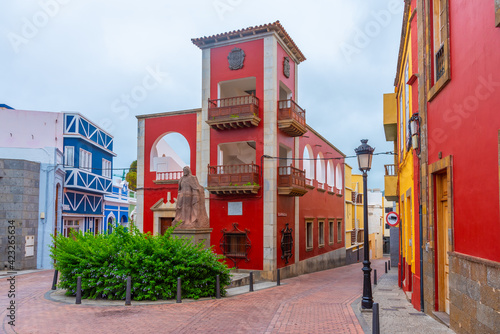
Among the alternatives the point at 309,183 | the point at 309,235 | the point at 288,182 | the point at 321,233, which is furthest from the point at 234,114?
the point at 321,233

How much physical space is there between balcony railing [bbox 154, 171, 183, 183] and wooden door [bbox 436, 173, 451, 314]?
14.6 metres

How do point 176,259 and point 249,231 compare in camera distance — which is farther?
point 249,231

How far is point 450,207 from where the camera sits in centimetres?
745

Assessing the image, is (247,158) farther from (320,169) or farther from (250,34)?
(320,169)

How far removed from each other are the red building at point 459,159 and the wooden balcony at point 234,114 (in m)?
9.59

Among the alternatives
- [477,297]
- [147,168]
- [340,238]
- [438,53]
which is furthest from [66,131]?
[477,297]

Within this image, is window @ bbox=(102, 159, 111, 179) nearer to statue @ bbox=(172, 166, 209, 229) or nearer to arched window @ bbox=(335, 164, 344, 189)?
arched window @ bbox=(335, 164, 344, 189)

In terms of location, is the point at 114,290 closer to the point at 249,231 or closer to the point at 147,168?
the point at 249,231

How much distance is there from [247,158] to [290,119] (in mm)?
4966

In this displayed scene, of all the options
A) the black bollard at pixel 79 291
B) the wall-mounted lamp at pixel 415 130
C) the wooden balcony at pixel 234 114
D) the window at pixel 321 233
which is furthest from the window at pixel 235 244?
the wall-mounted lamp at pixel 415 130

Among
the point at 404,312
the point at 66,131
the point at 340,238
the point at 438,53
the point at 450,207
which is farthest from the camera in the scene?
the point at 340,238

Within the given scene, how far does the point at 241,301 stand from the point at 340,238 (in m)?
20.9

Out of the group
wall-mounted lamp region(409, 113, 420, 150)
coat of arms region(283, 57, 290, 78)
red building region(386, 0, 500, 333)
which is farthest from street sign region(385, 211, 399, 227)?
coat of arms region(283, 57, 290, 78)

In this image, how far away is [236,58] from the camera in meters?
20.5
